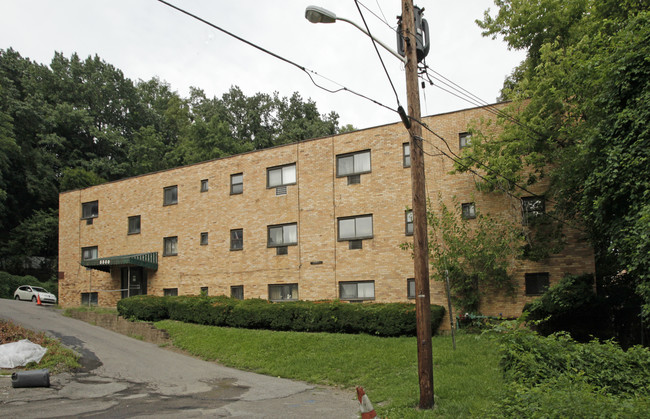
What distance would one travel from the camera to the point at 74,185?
43562 mm

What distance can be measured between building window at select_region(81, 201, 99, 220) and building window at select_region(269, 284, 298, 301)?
13.3 m

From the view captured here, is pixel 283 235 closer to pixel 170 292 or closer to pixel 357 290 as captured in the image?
pixel 357 290

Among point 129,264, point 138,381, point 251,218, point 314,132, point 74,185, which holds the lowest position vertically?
point 138,381

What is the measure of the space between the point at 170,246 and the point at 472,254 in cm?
1611

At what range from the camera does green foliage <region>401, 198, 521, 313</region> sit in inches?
716

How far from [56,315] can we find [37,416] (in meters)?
17.7

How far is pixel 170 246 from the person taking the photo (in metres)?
27.1

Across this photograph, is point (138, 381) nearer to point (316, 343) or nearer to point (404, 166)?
point (316, 343)

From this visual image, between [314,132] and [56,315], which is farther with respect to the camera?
[314,132]

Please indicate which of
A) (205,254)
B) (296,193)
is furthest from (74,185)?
(296,193)

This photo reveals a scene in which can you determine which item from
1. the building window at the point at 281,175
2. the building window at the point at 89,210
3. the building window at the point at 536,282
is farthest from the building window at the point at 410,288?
the building window at the point at 89,210

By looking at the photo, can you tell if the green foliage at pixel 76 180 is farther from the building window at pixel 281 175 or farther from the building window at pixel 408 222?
the building window at pixel 408 222

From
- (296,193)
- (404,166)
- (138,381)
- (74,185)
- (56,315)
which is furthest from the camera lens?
(74,185)

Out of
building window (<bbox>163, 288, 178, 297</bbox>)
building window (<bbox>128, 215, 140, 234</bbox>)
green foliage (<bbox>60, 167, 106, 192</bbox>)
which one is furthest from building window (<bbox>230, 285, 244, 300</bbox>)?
green foliage (<bbox>60, 167, 106, 192</bbox>)
